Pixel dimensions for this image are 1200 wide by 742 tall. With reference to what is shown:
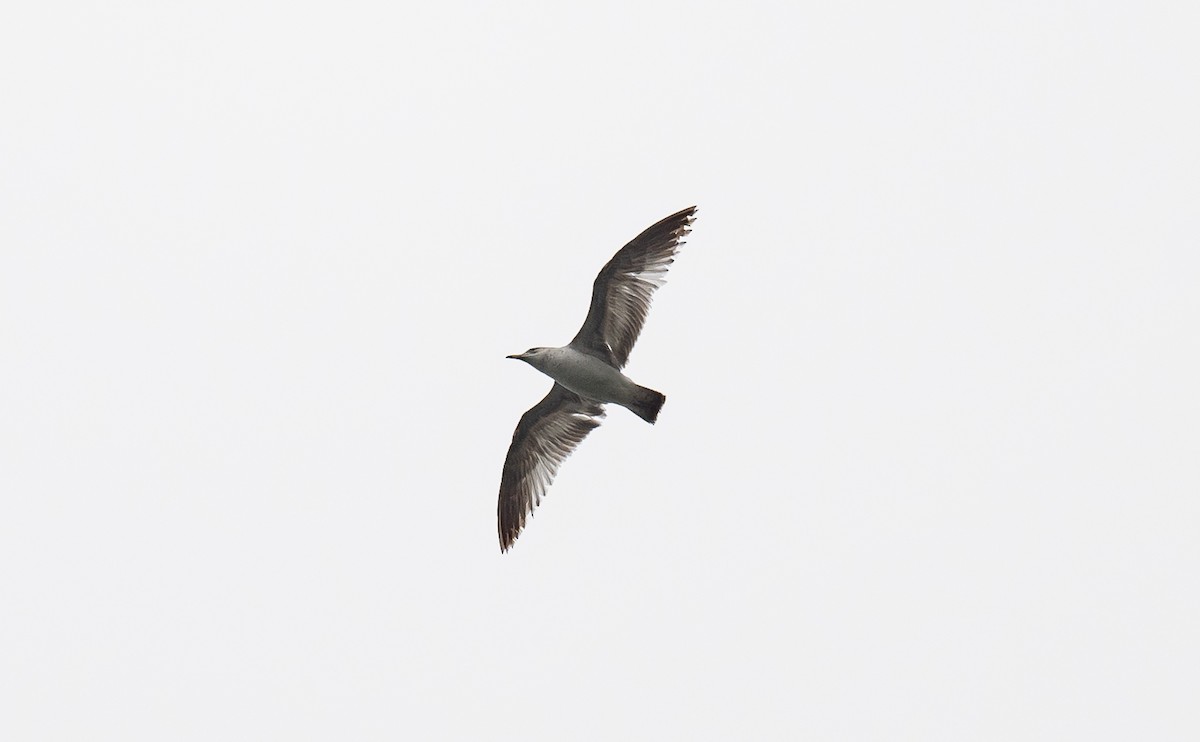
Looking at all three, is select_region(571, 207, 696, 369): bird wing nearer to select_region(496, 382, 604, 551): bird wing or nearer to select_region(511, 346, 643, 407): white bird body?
select_region(511, 346, 643, 407): white bird body

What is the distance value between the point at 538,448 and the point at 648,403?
7.86 feet

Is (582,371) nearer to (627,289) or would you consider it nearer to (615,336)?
(615,336)

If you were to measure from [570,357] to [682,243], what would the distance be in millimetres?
1971

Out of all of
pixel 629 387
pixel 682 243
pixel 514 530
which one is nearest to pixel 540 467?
pixel 514 530

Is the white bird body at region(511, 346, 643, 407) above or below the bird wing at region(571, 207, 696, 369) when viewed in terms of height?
below

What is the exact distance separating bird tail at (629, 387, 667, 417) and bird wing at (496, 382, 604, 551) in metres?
1.36

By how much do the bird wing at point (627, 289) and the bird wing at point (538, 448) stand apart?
155 centimetres

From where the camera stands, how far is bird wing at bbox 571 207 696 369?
56.0 ft

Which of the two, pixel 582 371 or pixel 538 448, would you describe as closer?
pixel 582 371

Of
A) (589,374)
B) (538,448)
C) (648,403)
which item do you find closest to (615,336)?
(589,374)

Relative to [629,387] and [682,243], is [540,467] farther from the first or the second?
[682,243]

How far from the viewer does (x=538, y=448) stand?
19531mm

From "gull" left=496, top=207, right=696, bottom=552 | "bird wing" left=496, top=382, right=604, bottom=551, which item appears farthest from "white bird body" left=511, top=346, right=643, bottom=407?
"bird wing" left=496, top=382, right=604, bottom=551

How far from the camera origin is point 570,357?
17.6 meters
